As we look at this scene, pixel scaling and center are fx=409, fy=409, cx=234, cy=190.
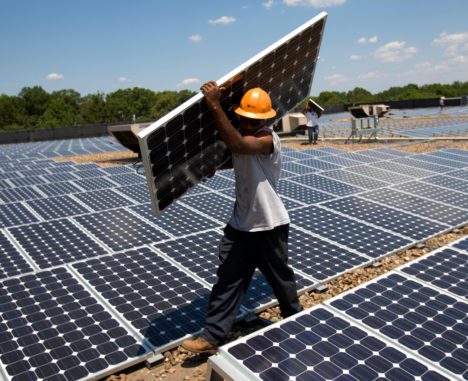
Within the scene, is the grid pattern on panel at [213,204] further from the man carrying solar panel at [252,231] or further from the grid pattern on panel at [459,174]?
the grid pattern on panel at [459,174]

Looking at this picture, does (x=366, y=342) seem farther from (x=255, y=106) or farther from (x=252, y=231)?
(x=255, y=106)

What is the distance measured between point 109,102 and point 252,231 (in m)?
97.8

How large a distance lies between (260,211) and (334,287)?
110 inches

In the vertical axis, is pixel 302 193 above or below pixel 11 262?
below

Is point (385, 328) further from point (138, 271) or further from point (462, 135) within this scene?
point (462, 135)

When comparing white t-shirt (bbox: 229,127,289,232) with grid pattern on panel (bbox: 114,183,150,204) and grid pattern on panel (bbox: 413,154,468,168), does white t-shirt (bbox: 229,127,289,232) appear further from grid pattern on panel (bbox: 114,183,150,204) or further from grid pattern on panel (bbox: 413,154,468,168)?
grid pattern on panel (bbox: 413,154,468,168)

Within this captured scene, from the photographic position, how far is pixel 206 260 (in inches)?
272

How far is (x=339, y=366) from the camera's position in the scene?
3232 millimetres

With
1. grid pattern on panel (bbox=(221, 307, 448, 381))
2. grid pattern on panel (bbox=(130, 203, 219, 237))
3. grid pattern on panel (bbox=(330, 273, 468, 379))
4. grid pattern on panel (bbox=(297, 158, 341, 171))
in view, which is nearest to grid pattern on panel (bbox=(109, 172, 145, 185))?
grid pattern on panel (bbox=(130, 203, 219, 237))

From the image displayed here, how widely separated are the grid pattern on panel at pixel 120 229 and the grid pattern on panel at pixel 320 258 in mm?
2544

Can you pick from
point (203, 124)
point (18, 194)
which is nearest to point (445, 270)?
point (203, 124)

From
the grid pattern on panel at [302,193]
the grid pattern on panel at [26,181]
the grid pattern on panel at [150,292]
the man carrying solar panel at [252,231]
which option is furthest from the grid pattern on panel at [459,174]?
the grid pattern on panel at [26,181]

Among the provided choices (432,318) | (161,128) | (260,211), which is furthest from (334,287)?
(161,128)

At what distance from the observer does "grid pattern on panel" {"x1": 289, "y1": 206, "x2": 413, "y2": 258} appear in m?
7.55
